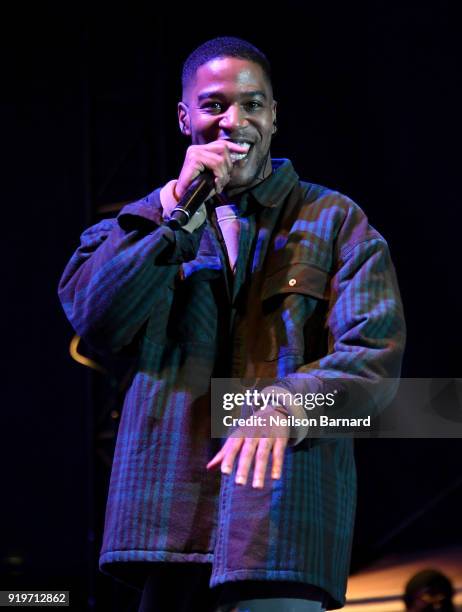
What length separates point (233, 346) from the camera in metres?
1.57

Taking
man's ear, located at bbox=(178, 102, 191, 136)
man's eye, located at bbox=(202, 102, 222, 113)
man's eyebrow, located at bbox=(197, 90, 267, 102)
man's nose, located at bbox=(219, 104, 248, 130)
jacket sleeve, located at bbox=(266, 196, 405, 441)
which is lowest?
jacket sleeve, located at bbox=(266, 196, 405, 441)

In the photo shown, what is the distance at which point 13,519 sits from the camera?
12.7ft

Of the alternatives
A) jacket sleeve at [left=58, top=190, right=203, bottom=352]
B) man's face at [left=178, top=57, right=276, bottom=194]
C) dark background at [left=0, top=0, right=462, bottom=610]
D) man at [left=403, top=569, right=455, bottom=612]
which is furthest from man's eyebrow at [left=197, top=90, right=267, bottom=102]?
dark background at [left=0, top=0, right=462, bottom=610]

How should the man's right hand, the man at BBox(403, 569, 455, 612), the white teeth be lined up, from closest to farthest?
1. the man's right hand
2. the white teeth
3. the man at BBox(403, 569, 455, 612)

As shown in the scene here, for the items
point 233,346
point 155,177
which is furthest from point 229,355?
point 155,177

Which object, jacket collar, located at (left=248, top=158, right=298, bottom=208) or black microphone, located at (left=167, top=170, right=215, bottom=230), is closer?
black microphone, located at (left=167, top=170, right=215, bottom=230)

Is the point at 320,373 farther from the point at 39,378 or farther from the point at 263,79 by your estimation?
the point at 39,378

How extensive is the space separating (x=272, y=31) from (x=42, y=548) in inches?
83.8

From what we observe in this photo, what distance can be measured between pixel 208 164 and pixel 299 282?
233 mm

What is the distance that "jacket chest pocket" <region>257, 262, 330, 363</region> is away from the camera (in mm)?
1541

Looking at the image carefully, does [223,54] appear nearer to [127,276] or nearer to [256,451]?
[127,276]

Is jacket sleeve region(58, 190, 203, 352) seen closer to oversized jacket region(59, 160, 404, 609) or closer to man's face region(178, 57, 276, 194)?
oversized jacket region(59, 160, 404, 609)

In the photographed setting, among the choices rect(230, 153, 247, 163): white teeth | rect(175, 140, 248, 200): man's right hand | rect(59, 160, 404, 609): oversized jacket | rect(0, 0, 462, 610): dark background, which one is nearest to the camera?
rect(59, 160, 404, 609): oversized jacket

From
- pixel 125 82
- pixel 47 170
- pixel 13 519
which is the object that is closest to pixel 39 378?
pixel 13 519
